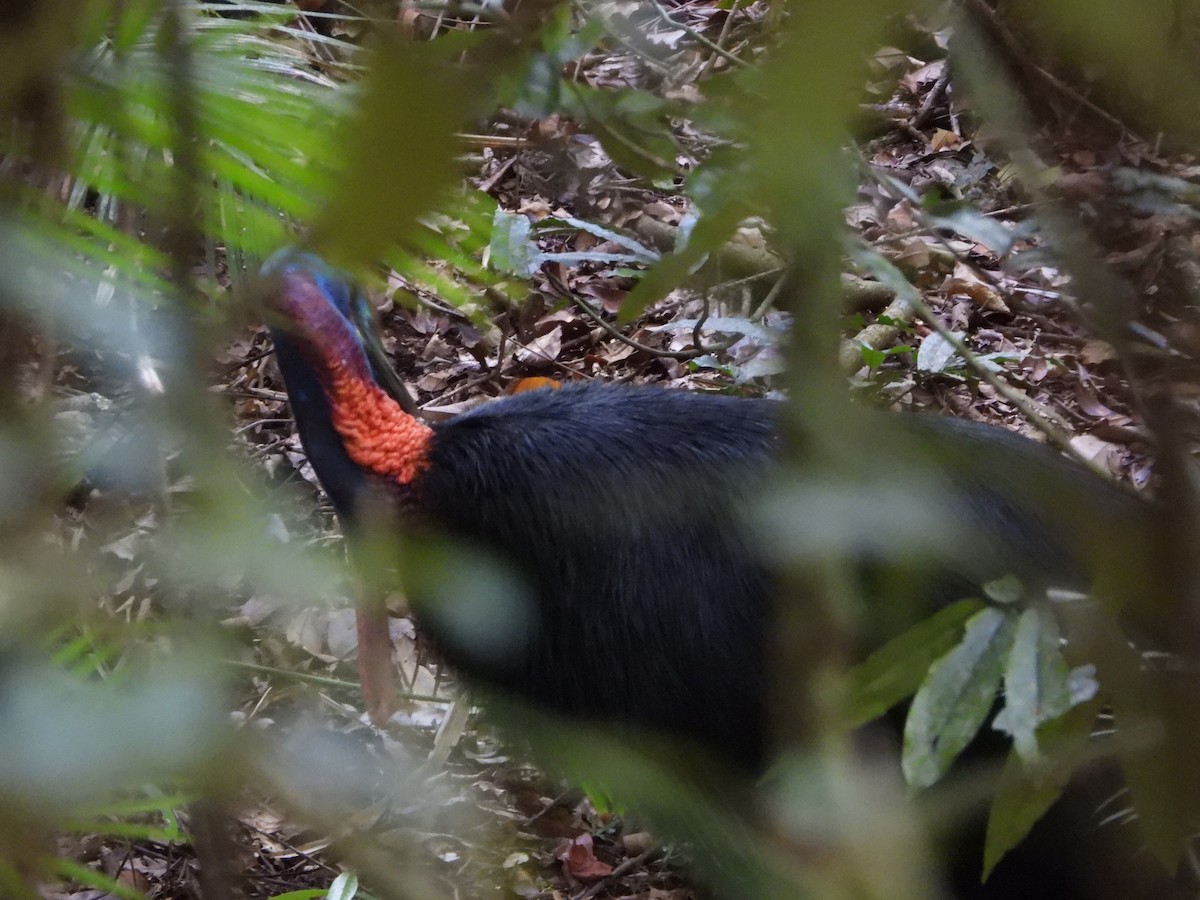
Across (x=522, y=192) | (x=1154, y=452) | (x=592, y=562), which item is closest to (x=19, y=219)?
(x=1154, y=452)

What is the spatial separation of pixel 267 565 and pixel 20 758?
0.44 feet

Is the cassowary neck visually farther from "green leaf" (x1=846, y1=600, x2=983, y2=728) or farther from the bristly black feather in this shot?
"green leaf" (x1=846, y1=600, x2=983, y2=728)

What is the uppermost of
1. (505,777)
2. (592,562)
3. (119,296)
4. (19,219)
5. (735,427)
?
(19,219)

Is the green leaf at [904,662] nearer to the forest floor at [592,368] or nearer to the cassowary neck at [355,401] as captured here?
the forest floor at [592,368]

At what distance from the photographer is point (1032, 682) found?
58 centimetres

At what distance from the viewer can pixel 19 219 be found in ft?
1.79

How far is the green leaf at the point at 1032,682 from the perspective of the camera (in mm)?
563

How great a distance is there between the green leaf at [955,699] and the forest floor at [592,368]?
157 mm

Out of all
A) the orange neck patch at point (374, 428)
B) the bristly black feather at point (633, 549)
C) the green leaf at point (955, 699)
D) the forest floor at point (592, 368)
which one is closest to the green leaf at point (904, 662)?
the green leaf at point (955, 699)

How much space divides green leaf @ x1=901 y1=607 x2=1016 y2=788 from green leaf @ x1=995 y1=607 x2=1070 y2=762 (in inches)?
0.4

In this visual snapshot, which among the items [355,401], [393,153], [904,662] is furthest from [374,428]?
[393,153]

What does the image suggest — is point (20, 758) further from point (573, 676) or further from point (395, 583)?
point (573, 676)

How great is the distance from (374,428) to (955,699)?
120 centimetres

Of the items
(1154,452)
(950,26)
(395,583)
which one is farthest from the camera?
(395,583)
